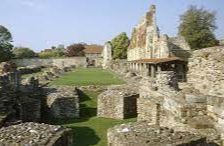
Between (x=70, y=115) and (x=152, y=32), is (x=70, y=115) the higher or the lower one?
the lower one

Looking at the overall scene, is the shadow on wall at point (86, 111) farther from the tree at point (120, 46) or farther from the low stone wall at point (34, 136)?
the tree at point (120, 46)

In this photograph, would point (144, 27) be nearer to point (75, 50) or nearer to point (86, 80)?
point (86, 80)

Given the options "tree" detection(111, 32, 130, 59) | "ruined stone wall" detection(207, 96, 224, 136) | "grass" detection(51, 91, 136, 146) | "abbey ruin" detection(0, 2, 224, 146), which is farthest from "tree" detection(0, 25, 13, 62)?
"ruined stone wall" detection(207, 96, 224, 136)

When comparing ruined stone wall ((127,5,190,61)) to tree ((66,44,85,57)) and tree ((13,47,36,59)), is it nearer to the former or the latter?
tree ((13,47,36,59))

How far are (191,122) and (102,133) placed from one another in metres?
4.65

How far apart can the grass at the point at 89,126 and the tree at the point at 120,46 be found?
67429mm

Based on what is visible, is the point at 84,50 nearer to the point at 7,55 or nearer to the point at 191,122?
the point at 7,55

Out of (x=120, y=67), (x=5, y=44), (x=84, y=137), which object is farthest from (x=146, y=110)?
(x=5, y=44)

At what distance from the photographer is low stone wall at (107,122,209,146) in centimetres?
738

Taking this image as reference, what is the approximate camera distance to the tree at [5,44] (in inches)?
3086

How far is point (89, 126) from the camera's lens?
15.3 metres

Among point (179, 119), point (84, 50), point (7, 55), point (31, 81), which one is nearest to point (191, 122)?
point (179, 119)

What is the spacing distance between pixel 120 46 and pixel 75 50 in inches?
1025

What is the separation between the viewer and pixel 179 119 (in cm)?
1033
